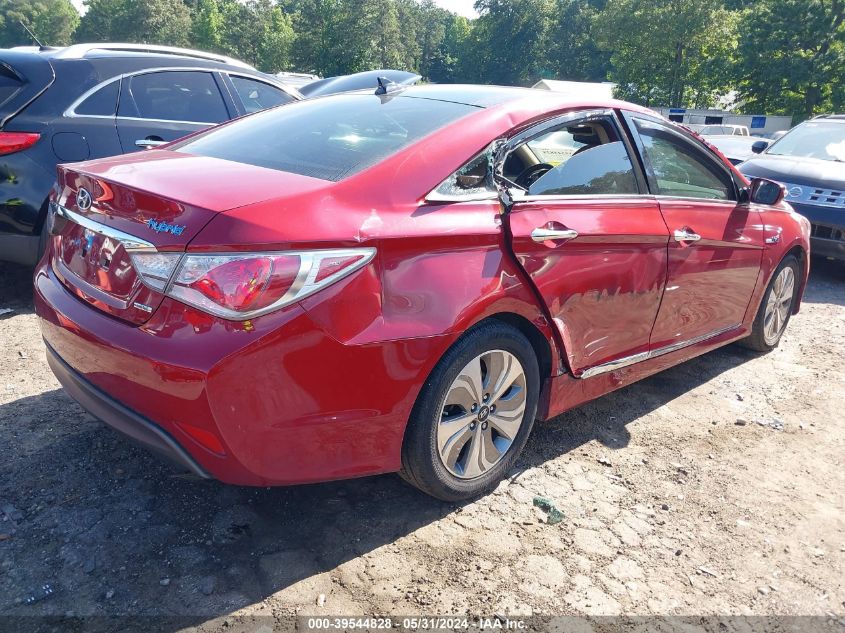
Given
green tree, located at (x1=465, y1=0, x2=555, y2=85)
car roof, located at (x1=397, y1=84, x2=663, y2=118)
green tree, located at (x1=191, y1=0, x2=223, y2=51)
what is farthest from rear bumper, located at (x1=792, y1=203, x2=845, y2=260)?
green tree, located at (x1=465, y1=0, x2=555, y2=85)

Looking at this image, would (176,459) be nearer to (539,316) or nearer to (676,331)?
(539,316)

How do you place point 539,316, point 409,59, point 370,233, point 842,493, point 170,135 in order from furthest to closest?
1. point 409,59
2. point 170,135
3. point 842,493
4. point 539,316
5. point 370,233

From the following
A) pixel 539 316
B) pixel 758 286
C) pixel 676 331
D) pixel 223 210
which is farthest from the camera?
pixel 758 286

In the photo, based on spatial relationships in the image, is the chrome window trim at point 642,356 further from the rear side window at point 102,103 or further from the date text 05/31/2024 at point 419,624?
the rear side window at point 102,103

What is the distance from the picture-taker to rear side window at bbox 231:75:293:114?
5.68 metres

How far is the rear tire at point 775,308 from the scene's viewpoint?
4.70 metres

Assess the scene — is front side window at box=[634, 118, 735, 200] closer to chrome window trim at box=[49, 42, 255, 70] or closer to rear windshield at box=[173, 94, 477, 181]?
rear windshield at box=[173, 94, 477, 181]

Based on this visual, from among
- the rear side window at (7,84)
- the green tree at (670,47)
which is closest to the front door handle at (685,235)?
the rear side window at (7,84)

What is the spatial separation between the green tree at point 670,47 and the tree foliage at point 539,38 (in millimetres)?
74

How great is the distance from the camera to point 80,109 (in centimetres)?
453

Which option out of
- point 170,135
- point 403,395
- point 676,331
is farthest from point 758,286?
point 170,135

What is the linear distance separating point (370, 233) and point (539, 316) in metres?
0.90

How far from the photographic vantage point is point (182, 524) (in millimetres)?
2533

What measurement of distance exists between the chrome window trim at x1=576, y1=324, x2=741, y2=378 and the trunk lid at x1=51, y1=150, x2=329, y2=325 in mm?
1573
